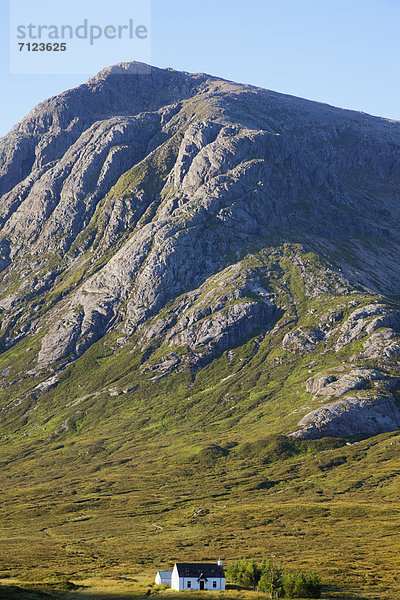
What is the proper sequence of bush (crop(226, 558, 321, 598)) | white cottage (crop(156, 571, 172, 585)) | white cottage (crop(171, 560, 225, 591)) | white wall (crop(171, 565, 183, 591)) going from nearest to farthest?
bush (crop(226, 558, 321, 598)), white wall (crop(171, 565, 183, 591)), white cottage (crop(171, 560, 225, 591)), white cottage (crop(156, 571, 172, 585))

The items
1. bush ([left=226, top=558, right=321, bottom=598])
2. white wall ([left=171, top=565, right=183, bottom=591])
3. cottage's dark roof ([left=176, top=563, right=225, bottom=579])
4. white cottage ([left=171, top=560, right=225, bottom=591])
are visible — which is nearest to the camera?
bush ([left=226, top=558, right=321, bottom=598])

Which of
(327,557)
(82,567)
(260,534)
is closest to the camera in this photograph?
(82,567)

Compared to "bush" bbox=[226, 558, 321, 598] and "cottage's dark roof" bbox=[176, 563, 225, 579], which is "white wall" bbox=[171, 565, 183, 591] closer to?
"cottage's dark roof" bbox=[176, 563, 225, 579]

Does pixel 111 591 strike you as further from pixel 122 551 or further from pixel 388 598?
pixel 122 551

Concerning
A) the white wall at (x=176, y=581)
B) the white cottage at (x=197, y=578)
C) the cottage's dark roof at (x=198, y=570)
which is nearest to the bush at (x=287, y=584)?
the white cottage at (x=197, y=578)

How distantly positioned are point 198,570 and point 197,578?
1.40 m

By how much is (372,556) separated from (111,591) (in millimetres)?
76083

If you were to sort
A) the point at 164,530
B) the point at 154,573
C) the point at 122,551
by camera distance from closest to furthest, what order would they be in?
the point at 154,573 < the point at 122,551 < the point at 164,530

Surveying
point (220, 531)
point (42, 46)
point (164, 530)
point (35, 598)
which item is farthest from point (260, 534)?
point (42, 46)

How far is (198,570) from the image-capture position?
106m

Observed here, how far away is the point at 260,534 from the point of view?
182 meters

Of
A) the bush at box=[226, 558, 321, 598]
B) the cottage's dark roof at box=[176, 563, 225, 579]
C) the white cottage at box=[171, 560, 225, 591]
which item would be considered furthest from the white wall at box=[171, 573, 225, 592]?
the bush at box=[226, 558, 321, 598]

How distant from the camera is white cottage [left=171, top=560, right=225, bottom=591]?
344 ft

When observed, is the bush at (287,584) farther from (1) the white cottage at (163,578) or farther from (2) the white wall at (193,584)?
(1) the white cottage at (163,578)
